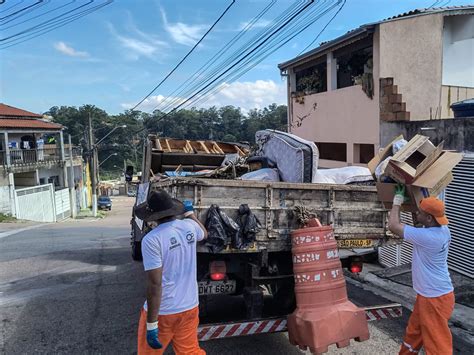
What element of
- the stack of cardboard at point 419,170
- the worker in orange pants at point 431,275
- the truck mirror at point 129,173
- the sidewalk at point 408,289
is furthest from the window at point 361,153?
the worker in orange pants at point 431,275

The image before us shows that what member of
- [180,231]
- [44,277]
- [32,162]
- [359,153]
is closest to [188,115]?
[32,162]

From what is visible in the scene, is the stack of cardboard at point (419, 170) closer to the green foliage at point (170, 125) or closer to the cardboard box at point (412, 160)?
the cardboard box at point (412, 160)

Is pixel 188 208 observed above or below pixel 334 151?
below

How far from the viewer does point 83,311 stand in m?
5.31

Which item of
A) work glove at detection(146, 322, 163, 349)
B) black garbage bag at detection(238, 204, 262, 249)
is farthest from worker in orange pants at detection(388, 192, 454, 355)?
work glove at detection(146, 322, 163, 349)

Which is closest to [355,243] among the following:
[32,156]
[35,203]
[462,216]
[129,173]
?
[462,216]

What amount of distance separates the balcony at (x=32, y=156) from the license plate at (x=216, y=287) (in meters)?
22.8

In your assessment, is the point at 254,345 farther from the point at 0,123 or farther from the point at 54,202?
the point at 0,123

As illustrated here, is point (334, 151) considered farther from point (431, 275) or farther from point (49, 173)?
point (49, 173)

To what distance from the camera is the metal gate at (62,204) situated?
27625 mm

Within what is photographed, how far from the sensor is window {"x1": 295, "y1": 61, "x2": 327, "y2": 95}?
46.1 feet

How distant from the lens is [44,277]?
7.04 meters

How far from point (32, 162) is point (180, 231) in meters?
27.6

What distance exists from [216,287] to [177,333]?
0.82 metres
